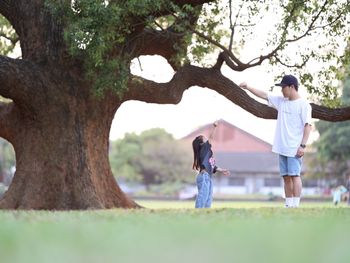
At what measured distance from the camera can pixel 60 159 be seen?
15242 mm

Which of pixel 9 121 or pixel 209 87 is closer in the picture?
pixel 9 121

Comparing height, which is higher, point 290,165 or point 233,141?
point 233,141

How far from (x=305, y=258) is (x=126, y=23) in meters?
10.9

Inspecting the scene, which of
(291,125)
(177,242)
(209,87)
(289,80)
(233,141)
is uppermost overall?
(233,141)

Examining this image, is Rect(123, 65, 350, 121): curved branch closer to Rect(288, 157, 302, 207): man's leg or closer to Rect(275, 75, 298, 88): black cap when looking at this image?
Rect(275, 75, 298, 88): black cap

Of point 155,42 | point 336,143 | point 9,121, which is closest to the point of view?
point 9,121

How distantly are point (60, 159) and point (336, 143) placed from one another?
46.8 meters

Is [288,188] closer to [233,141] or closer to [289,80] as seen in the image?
[289,80]

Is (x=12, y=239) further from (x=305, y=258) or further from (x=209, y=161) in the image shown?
(x=209, y=161)

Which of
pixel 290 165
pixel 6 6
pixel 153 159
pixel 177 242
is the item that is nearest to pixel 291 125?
pixel 290 165

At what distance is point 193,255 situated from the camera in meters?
4.95

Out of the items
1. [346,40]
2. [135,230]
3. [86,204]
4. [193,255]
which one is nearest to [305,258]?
[193,255]

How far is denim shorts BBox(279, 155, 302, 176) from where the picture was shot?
11898mm

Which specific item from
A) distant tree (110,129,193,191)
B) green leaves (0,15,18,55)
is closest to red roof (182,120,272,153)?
distant tree (110,129,193,191)
